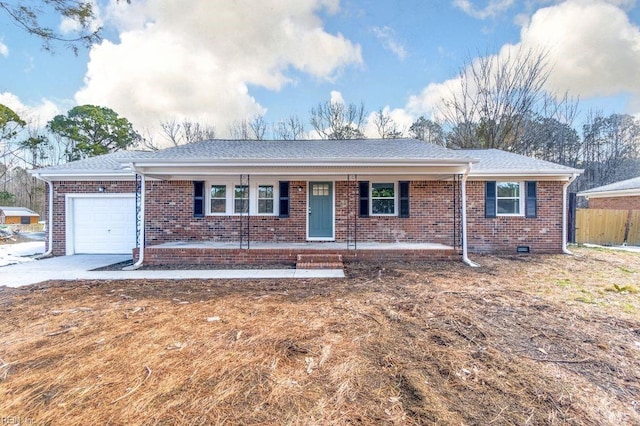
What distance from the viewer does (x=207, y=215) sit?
9.60 m

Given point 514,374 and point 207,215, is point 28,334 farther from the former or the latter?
point 207,215

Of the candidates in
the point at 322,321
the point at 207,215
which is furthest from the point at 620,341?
the point at 207,215

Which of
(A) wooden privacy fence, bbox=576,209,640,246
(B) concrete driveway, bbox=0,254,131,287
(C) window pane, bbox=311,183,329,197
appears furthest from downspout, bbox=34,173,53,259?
(A) wooden privacy fence, bbox=576,209,640,246

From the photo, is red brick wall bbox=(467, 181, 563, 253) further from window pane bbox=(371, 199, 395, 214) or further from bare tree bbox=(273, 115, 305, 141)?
bare tree bbox=(273, 115, 305, 141)

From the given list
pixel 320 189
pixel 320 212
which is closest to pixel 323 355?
pixel 320 212

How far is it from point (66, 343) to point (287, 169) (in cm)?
571

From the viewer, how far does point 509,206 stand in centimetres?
947

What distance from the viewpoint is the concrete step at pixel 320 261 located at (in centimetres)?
745

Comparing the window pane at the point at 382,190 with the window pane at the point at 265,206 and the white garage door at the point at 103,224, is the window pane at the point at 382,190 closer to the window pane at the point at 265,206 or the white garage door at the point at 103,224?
the window pane at the point at 265,206

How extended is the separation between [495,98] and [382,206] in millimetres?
16715

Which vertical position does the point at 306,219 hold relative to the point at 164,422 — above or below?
above

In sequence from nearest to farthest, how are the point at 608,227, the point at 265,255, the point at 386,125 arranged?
the point at 265,255 < the point at 608,227 < the point at 386,125

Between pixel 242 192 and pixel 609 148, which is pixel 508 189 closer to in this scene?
pixel 242 192

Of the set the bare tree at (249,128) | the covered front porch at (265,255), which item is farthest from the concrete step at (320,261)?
the bare tree at (249,128)
